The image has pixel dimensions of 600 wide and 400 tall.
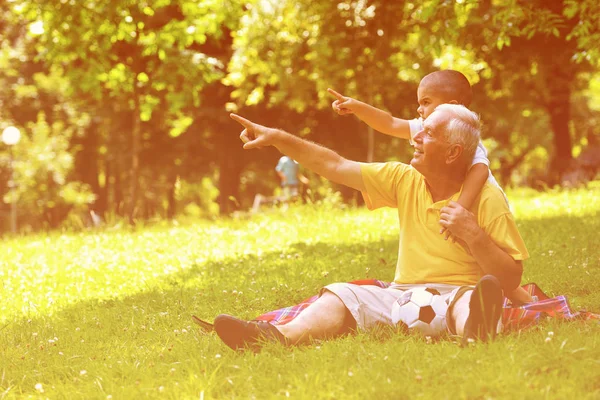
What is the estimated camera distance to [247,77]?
2172 centimetres

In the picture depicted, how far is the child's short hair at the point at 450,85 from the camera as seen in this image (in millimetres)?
5777

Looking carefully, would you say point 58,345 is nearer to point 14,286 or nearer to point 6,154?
point 14,286

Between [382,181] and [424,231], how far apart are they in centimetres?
41

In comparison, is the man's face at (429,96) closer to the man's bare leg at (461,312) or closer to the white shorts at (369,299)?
the white shorts at (369,299)

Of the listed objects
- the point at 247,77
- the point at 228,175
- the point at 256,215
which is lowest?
the point at 228,175

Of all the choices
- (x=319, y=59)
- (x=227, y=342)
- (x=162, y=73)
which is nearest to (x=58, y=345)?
(x=227, y=342)

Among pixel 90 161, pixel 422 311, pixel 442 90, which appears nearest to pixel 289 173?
pixel 442 90

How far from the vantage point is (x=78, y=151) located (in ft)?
110

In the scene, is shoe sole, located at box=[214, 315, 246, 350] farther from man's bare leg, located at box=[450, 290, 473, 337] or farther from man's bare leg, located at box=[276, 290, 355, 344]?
man's bare leg, located at box=[450, 290, 473, 337]

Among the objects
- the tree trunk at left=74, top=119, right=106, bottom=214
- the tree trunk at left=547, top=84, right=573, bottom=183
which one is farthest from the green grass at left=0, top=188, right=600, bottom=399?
the tree trunk at left=74, top=119, right=106, bottom=214

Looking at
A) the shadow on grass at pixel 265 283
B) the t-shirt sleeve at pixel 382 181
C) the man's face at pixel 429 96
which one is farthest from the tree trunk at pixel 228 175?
the t-shirt sleeve at pixel 382 181

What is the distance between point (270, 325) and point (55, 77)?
2916 cm

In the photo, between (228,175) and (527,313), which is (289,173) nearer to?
(228,175)

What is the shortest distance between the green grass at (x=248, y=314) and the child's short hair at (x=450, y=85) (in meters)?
1.80
